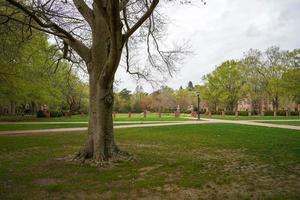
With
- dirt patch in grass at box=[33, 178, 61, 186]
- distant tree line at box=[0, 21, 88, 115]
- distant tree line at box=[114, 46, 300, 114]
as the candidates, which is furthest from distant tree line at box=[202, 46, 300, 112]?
dirt patch in grass at box=[33, 178, 61, 186]

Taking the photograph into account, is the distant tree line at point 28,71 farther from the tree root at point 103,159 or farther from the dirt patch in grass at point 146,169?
the dirt patch in grass at point 146,169

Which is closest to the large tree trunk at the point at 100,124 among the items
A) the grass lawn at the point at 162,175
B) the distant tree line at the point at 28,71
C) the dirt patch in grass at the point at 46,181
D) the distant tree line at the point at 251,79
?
the grass lawn at the point at 162,175

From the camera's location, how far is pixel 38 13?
9.84 m

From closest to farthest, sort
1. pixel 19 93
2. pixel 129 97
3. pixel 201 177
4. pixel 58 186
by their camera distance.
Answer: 1. pixel 58 186
2. pixel 201 177
3. pixel 19 93
4. pixel 129 97

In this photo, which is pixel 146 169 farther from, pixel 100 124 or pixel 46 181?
pixel 46 181

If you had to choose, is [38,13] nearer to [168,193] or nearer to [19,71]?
[168,193]

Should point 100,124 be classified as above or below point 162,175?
above

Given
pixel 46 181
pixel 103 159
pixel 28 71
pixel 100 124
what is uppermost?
pixel 28 71

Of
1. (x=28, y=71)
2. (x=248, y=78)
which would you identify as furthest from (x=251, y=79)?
(x=28, y=71)

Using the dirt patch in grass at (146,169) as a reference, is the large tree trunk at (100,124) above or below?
above

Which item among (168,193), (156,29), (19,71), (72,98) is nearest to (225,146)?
(156,29)

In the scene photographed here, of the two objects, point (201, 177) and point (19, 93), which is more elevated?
point (19, 93)

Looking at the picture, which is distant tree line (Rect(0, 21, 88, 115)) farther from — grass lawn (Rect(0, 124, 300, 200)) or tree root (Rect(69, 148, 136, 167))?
grass lawn (Rect(0, 124, 300, 200))

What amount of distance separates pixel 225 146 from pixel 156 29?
5.88 m
